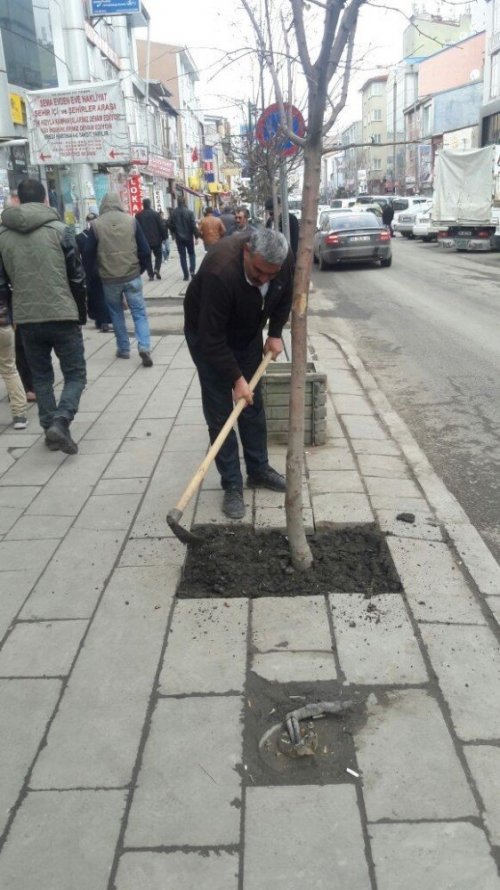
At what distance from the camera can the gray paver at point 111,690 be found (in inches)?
93.0

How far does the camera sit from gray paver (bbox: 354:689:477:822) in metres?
2.17

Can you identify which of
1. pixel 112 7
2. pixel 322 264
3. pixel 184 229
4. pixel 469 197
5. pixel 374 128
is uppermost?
pixel 374 128

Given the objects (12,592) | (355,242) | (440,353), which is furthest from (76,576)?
(355,242)

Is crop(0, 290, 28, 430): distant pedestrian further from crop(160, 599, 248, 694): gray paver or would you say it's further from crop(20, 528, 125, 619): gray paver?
crop(160, 599, 248, 694): gray paver

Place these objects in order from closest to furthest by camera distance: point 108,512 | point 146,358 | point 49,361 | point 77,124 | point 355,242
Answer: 1. point 108,512
2. point 49,361
3. point 146,358
4. point 77,124
5. point 355,242

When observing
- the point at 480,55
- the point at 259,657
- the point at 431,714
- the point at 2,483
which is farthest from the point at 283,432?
the point at 480,55

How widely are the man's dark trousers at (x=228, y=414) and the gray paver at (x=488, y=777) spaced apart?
7.14ft

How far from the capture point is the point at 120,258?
7836 millimetres

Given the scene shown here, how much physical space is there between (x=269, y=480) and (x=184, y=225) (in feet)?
40.0

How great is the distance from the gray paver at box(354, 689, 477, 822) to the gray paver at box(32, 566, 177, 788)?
79 cm

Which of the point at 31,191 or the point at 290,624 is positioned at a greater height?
the point at 31,191

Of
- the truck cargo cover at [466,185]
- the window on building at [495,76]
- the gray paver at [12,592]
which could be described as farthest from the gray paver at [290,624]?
the window on building at [495,76]

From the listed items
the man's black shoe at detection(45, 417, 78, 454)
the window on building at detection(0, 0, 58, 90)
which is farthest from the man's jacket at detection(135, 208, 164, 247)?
the man's black shoe at detection(45, 417, 78, 454)

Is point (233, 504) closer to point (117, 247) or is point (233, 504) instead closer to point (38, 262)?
point (38, 262)
